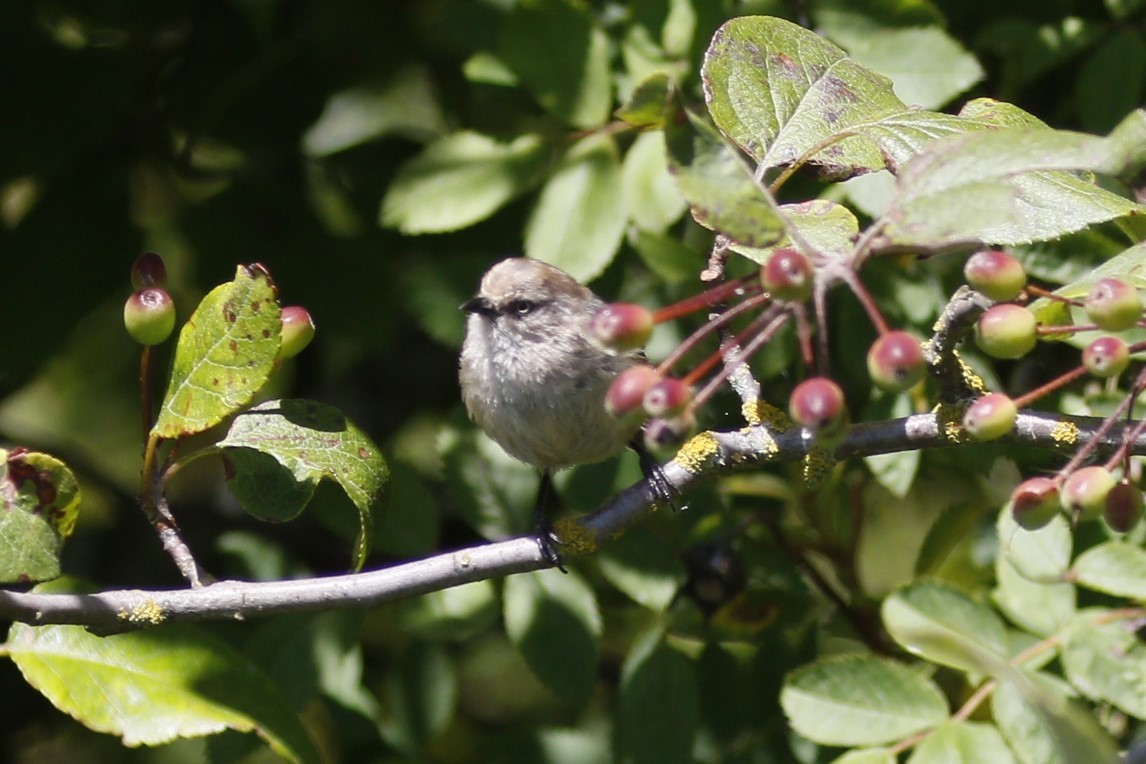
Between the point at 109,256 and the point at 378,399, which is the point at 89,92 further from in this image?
the point at 378,399

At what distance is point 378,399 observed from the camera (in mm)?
4281

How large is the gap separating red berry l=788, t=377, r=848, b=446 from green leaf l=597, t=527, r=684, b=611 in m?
1.27

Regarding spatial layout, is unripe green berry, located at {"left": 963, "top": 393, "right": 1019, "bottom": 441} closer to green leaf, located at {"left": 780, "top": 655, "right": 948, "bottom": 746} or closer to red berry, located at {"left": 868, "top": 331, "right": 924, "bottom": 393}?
red berry, located at {"left": 868, "top": 331, "right": 924, "bottom": 393}

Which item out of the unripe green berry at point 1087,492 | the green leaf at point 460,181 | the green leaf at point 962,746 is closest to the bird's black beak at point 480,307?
the green leaf at point 460,181

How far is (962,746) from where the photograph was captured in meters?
2.10

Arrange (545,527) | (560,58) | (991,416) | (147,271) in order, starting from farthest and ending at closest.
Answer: (560,58), (545,527), (147,271), (991,416)

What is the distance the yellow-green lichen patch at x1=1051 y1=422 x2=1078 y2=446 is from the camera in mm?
1676

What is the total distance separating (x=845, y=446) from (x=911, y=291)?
3.05 ft

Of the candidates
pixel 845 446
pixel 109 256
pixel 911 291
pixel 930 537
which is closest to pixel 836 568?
pixel 930 537

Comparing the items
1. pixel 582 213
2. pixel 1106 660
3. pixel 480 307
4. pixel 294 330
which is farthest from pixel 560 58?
pixel 1106 660

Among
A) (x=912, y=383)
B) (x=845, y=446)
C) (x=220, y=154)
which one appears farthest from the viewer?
(x=220, y=154)

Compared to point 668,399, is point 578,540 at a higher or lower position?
lower

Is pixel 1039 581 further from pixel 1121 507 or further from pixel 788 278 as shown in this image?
pixel 788 278

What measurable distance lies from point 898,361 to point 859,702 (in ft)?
3.66
